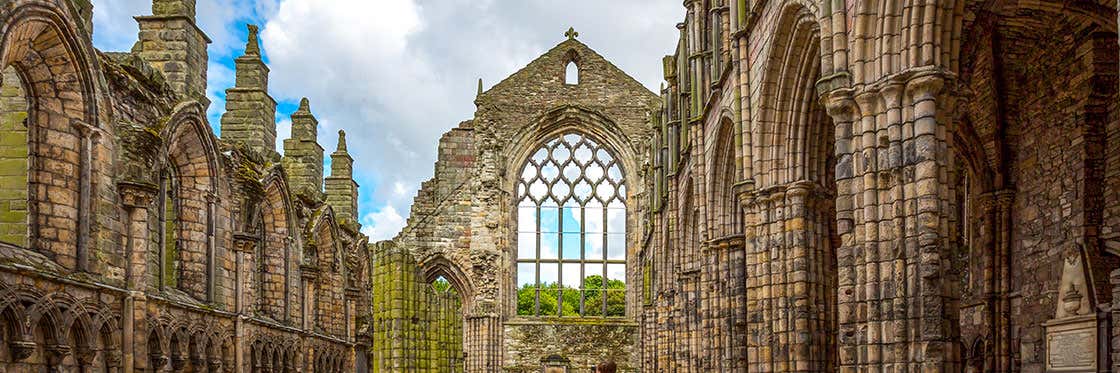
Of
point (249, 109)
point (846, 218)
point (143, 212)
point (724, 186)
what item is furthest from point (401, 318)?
point (846, 218)

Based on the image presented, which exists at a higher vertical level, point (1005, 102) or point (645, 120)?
point (645, 120)

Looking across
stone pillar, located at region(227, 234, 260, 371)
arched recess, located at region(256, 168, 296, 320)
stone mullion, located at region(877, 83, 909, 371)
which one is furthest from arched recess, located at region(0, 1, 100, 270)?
arched recess, located at region(256, 168, 296, 320)

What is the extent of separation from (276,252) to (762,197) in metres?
11.3

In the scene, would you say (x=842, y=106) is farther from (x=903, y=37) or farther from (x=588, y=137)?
(x=588, y=137)

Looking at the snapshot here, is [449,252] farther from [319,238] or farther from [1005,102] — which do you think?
[1005,102]

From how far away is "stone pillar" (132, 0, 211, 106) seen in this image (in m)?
18.0

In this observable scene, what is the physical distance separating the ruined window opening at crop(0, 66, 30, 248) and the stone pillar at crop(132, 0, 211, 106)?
441cm

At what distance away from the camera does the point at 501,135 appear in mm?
36688

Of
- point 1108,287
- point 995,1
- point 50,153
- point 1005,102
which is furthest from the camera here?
point 1005,102

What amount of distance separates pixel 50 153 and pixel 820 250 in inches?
331

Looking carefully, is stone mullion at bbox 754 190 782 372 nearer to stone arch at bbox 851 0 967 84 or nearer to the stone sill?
stone arch at bbox 851 0 967 84

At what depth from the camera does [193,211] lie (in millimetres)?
18578

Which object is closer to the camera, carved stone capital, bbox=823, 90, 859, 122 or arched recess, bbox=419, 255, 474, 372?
carved stone capital, bbox=823, 90, 859, 122

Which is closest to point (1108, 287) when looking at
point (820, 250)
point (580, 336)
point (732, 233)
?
point (820, 250)
